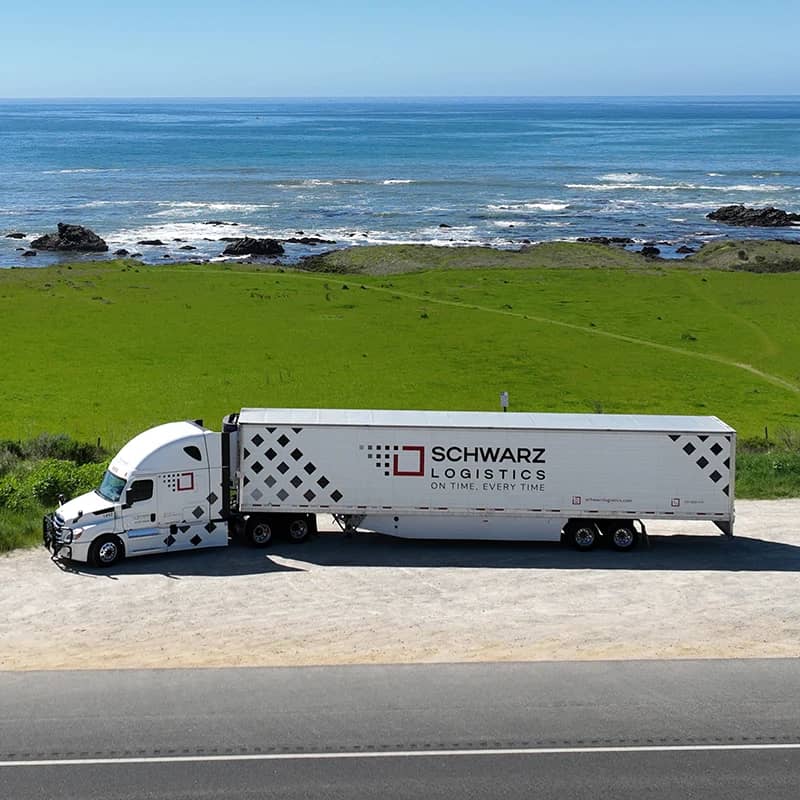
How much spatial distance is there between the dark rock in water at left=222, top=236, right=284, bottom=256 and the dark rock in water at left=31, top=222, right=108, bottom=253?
14.1m

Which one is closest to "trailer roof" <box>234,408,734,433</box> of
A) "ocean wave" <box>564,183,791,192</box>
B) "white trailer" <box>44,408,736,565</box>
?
"white trailer" <box>44,408,736,565</box>

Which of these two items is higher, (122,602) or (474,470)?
(474,470)

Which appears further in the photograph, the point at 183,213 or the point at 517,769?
the point at 183,213

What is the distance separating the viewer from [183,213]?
14100cm

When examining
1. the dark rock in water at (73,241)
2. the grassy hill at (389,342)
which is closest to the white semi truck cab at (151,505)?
the grassy hill at (389,342)

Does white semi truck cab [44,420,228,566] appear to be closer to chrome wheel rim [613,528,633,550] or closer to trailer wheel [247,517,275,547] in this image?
trailer wheel [247,517,275,547]

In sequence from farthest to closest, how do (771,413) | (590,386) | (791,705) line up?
(590,386)
(771,413)
(791,705)

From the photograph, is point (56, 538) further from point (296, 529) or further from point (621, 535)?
point (621, 535)

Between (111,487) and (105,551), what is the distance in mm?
1779

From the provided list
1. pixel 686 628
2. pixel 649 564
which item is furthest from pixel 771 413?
pixel 686 628

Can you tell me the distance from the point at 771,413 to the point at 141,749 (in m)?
39.7

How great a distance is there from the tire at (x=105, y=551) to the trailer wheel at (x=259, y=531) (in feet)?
11.5

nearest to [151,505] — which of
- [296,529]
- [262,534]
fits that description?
[262,534]

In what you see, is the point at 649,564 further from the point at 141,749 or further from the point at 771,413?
the point at 771,413
